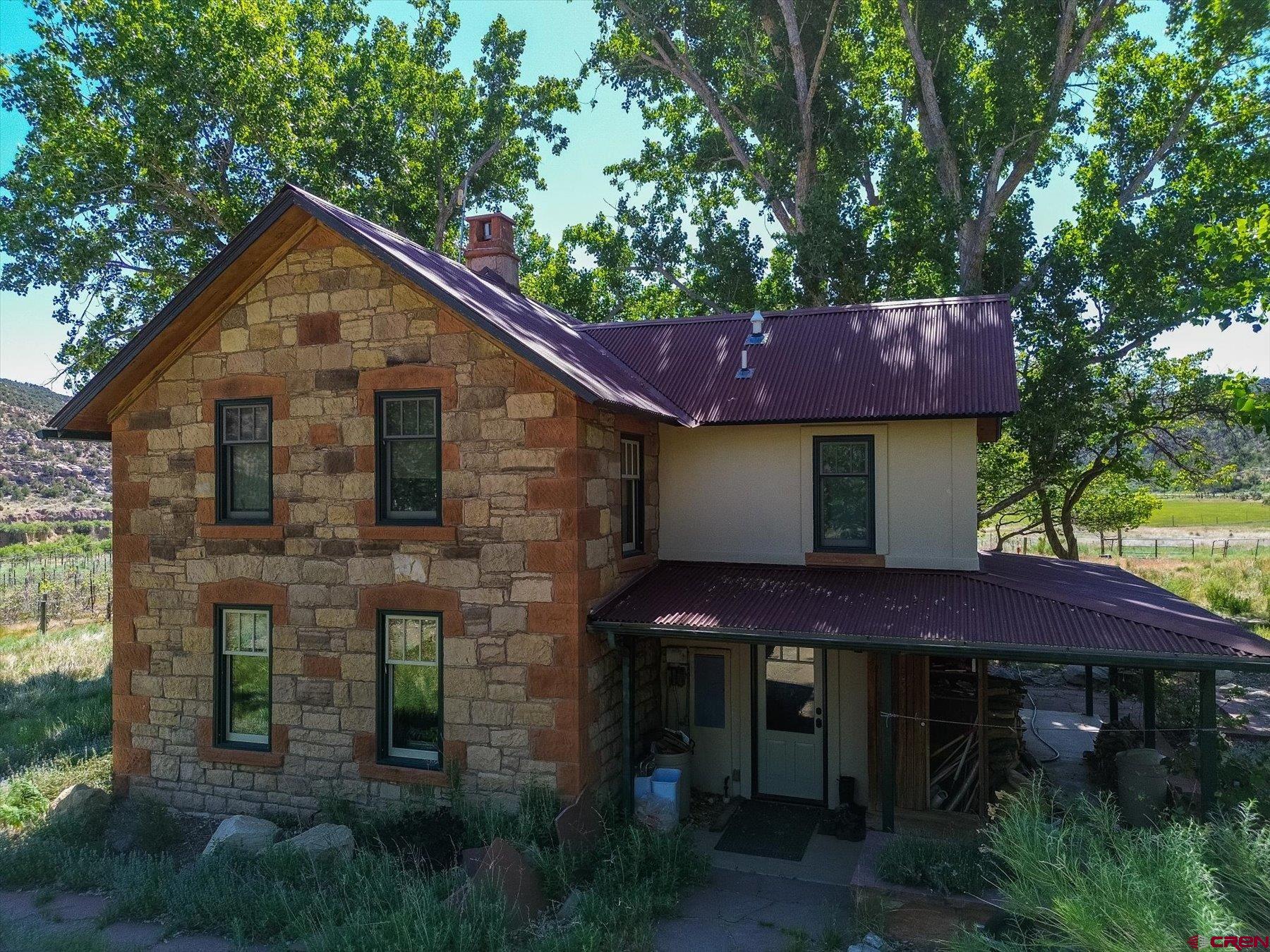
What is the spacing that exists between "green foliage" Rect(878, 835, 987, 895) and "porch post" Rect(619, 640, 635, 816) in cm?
289

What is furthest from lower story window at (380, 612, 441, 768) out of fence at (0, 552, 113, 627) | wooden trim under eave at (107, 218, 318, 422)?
fence at (0, 552, 113, 627)

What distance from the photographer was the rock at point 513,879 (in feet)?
24.4

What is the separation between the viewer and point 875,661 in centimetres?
1031

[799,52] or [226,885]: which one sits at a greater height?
[799,52]

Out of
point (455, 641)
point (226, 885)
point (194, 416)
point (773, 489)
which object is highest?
point (194, 416)

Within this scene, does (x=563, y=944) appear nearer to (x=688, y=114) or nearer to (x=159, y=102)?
(x=159, y=102)

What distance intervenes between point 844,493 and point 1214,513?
2839 inches

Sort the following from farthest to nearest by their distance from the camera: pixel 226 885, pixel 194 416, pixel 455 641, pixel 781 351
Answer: pixel 781 351 < pixel 194 416 < pixel 455 641 < pixel 226 885

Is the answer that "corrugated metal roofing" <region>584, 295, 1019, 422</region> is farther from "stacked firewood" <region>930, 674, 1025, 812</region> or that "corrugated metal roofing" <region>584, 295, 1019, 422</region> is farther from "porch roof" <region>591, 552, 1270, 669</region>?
"stacked firewood" <region>930, 674, 1025, 812</region>

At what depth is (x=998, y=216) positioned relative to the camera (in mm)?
21031

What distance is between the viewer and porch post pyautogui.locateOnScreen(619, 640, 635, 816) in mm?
9461

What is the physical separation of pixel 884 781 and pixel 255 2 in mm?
22655

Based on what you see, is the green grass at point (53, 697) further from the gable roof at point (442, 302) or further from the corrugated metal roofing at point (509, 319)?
the corrugated metal roofing at point (509, 319)

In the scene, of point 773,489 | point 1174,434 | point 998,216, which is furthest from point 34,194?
point 1174,434
